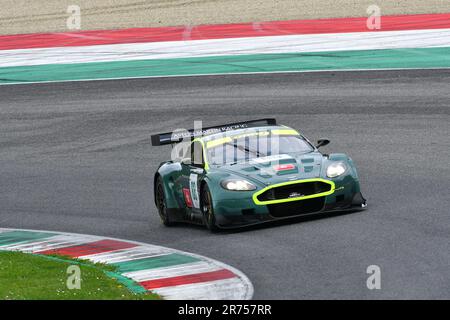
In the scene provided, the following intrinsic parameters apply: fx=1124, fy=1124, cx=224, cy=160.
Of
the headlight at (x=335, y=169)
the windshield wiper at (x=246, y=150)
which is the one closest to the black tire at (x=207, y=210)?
the windshield wiper at (x=246, y=150)

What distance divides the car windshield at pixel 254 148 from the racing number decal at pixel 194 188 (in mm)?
301

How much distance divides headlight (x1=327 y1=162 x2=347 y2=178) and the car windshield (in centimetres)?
78

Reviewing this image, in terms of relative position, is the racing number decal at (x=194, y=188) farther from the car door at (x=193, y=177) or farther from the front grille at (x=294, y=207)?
the front grille at (x=294, y=207)

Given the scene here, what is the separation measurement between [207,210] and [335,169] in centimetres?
166

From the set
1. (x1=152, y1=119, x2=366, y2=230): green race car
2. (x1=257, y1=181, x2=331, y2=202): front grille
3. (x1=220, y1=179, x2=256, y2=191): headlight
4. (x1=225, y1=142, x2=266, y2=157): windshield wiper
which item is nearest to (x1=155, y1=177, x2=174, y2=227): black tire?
(x1=152, y1=119, x2=366, y2=230): green race car

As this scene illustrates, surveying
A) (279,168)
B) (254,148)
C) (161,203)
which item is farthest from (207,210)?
(161,203)

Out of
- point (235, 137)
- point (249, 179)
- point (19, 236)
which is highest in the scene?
point (235, 137)

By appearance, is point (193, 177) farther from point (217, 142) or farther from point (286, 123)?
point (286, 123)

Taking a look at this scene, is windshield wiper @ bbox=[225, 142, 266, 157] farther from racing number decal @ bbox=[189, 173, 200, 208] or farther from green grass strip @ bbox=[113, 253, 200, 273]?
green grass strip @ bbox=[113, 253, 200, 273]

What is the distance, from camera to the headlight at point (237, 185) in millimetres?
13469

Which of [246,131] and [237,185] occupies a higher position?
[246,131]

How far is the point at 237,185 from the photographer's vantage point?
44.4 feet

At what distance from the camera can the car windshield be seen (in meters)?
14.5
